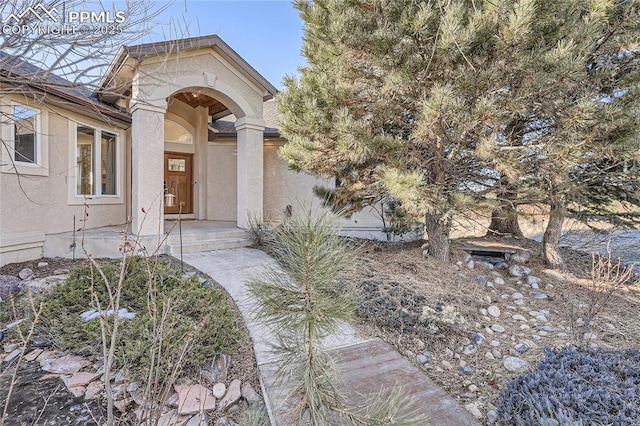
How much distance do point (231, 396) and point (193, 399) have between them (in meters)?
0.37

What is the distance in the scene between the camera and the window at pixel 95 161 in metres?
8.80

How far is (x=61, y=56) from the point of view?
351cm

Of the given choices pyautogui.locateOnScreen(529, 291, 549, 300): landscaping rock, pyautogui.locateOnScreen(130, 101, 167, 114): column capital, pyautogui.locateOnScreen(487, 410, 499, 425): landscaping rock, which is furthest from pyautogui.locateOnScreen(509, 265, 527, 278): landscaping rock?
pyautogui.locateOnScreen(130, 101, 167, 114): column capital

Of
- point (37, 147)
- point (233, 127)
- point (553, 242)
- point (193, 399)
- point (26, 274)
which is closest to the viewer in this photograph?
point (193, 399)

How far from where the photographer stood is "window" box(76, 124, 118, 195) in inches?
346

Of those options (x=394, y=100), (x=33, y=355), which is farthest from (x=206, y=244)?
(x=394, y=100)

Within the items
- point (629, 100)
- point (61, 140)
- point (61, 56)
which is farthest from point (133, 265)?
point (629, 100)

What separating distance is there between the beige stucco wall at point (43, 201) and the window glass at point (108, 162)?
0.55 metres

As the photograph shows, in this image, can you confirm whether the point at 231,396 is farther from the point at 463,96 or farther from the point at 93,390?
the point at 463,96

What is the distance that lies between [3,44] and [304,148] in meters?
4.15

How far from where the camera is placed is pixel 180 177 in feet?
40.1

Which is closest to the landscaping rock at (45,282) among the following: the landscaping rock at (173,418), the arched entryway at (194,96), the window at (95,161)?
the arched entryway at (194,96)

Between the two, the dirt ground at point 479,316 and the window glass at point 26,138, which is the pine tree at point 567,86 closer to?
the dirt ground at point 479,316

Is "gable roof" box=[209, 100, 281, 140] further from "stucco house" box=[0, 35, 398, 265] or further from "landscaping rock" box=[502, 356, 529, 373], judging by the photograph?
"landscaping rock" box=[502, 356, 529, 373]
